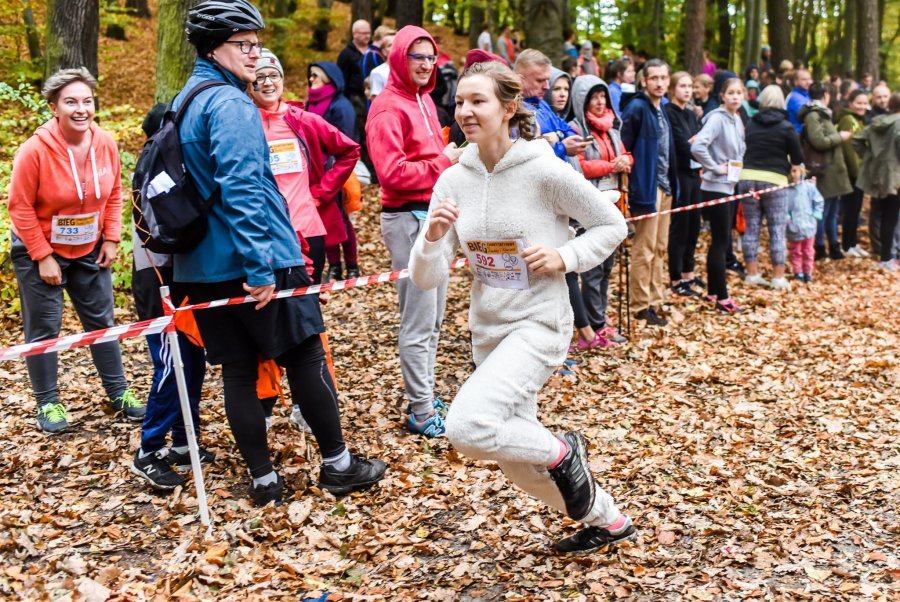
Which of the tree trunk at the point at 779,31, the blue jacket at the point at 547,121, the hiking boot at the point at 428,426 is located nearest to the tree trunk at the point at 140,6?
the tree trunk at the point at 779,31

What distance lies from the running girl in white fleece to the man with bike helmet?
0.83 m

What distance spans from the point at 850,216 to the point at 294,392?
38.3ft

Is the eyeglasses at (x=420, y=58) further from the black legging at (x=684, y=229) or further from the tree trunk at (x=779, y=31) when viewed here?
the tree trunk at (x=779, y=31)

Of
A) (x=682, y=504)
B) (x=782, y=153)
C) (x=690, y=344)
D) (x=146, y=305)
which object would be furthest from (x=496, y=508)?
(x=782, y=153)

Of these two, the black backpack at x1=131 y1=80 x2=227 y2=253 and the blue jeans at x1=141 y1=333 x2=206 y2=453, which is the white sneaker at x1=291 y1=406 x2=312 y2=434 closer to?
the blue jeans at x1=141 y1=333 x2=206 y2=453

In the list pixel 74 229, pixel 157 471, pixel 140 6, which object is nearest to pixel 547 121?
pixel 74 229

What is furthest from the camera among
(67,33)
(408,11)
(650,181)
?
(408,11)

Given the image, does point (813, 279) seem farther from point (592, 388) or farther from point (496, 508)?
point (496, 508)

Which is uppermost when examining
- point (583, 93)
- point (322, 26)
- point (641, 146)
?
point (322, 26)

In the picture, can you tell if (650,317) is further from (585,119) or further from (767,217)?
(767,217)

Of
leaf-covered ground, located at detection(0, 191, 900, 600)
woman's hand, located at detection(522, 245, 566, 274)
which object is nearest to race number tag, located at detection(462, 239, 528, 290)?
woman's hand, located at detection(522, 245, 566, 274)

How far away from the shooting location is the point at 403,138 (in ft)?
18.7

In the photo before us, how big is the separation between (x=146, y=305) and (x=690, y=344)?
5279 millimetres

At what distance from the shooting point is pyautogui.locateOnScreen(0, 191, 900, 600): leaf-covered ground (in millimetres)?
4098
